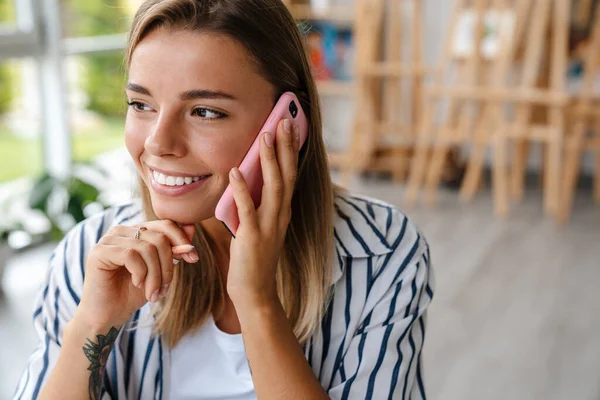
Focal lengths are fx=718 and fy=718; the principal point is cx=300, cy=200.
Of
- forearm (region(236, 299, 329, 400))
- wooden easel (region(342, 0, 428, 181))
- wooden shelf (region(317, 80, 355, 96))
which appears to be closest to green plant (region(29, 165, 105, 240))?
wooden easel (region(342, 0, 428, 181))

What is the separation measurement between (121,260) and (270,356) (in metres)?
0.25

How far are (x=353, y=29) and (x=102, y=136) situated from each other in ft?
6.49

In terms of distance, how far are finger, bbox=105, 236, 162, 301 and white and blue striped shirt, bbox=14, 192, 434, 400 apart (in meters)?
0.19

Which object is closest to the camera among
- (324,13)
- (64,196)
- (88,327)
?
(88,327)

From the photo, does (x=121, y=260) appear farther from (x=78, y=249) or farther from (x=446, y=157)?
(x=446, y=157)

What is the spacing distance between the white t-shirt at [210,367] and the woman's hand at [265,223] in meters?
0.18

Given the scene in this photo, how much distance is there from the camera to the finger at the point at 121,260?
3.24 feet

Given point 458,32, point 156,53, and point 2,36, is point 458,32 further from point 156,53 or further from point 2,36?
point 156,53

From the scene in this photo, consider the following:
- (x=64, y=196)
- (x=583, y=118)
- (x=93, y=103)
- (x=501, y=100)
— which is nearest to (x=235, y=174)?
(x=64, y=196)

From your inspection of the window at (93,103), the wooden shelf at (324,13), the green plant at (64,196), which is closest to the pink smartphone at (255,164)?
the green plant at (64,196)

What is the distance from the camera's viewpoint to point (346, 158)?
4.57m

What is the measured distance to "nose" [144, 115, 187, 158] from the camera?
960 mm

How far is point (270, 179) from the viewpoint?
0.97 metres

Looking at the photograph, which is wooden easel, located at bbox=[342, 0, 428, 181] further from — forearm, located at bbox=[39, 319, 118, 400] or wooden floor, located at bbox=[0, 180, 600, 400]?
forearm, located at bbox=[39, 319, 118, 400]
